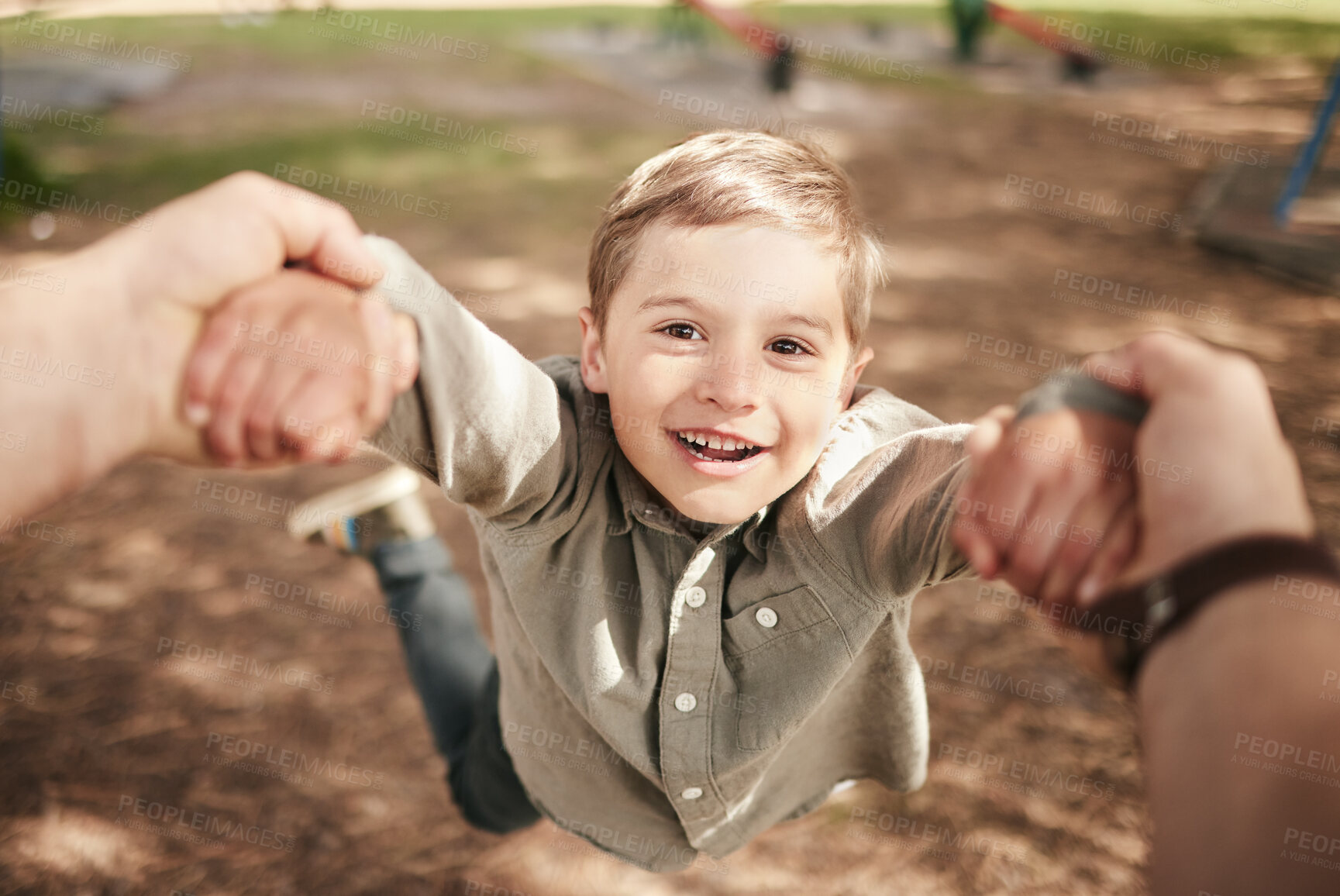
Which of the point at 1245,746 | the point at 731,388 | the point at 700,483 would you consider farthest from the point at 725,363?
the point at 1245,746

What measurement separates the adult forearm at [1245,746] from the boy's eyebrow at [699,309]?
0.66 meters

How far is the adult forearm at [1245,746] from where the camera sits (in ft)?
2.21

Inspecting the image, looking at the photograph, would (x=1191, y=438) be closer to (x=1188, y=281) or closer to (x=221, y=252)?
(x=221, y=252)

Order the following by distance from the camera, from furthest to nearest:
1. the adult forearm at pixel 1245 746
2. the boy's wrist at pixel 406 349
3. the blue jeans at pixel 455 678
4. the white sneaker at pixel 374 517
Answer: the white sneaker at pixel 374 517 < the blue jeans at pixel 455 678 < the boy's wrist at pixel 406 349 < the adult forearm at pixel 1245 746

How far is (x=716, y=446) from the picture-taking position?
133 centimetres

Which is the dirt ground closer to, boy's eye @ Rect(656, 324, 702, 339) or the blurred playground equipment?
the blurred playground equipment

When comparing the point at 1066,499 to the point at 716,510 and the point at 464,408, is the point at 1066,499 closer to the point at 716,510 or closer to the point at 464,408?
the point at 716,510

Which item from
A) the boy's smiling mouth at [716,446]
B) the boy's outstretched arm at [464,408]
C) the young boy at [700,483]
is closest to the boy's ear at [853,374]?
the young boy at [700,483]

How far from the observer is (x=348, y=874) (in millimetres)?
2488

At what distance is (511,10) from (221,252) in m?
15.0

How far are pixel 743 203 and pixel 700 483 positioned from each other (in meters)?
0.42

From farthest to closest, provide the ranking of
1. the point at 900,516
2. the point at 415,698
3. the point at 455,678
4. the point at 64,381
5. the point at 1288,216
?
the point at 1288,216 → the point at 415,698 → the point at 455,678 → the point at 900,516 → the point at 64,381

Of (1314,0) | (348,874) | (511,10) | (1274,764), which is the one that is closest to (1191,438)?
(1274,764)

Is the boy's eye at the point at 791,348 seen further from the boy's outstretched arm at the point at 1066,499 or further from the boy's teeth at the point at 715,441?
the boy's outstretched arm at the point at 1066,499
